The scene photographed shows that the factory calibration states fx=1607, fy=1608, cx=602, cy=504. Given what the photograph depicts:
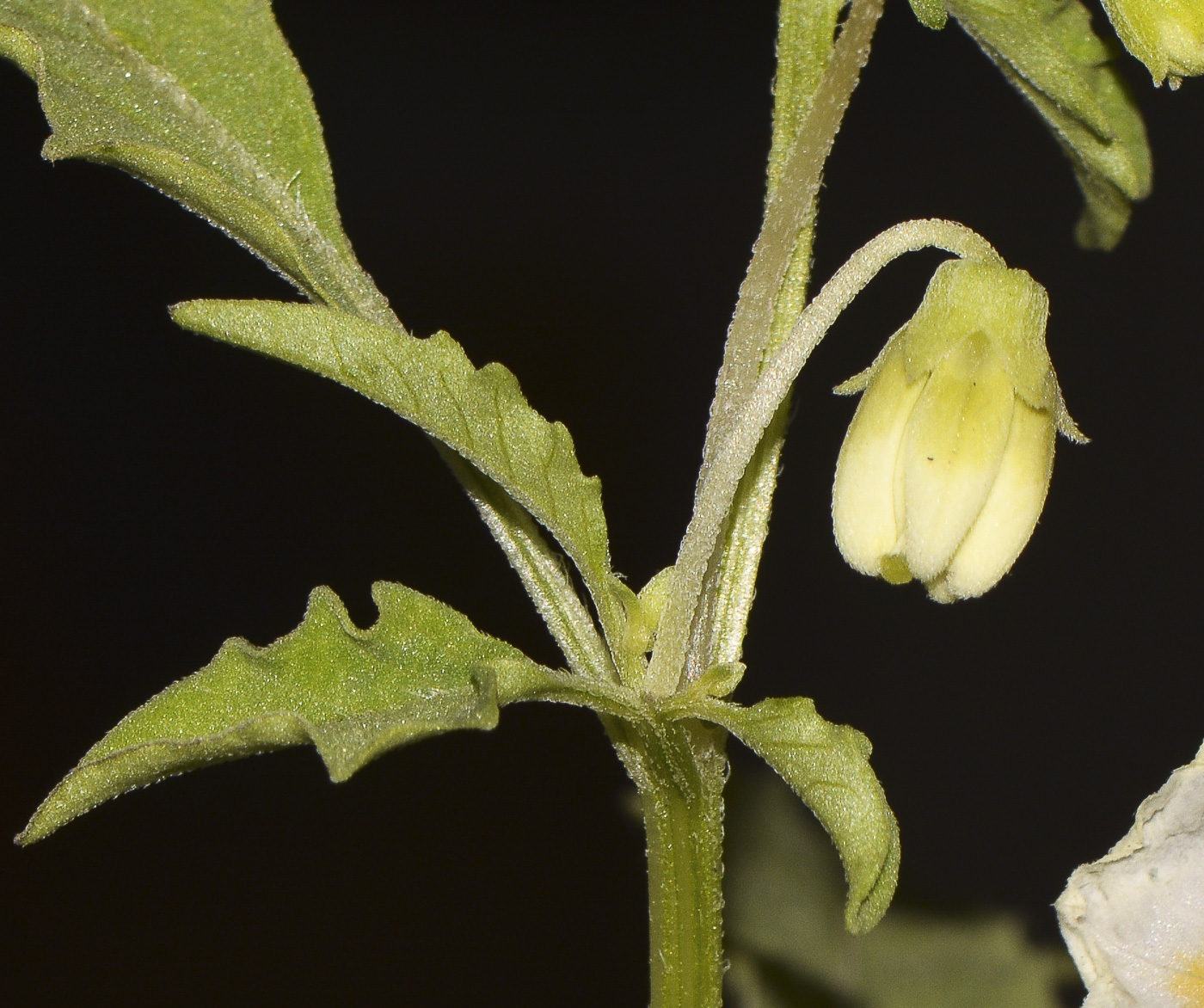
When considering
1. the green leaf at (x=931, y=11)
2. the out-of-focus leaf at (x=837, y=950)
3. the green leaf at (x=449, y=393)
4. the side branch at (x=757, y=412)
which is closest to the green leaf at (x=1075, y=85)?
the green leaf at (x=931, y=11)

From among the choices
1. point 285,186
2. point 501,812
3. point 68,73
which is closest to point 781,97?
point 285,186

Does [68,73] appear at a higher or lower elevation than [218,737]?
higher

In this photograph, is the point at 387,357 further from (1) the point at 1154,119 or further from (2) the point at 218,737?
(1) the point at 1154,119

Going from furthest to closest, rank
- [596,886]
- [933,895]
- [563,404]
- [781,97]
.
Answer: [563,404] < [596,886] < [933,895] < [781,97]

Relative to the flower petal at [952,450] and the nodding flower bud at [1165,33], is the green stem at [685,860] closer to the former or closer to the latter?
the flower petal at [952,450]

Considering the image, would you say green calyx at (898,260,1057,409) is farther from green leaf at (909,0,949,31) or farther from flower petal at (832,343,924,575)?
green leaf at (909,0,949,31)

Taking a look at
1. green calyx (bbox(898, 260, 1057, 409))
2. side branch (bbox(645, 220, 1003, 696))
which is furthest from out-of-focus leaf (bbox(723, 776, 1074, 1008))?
green calyx (bbox(898, 260, 1057, 409))
